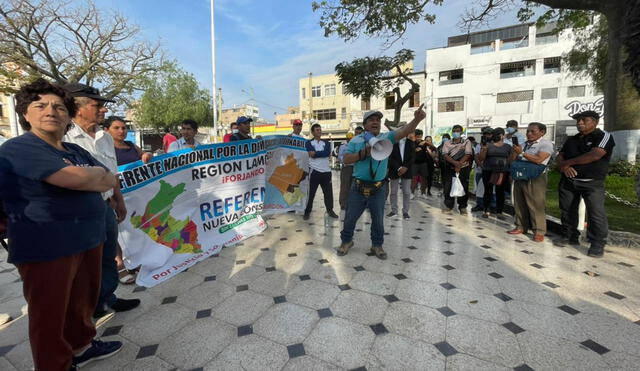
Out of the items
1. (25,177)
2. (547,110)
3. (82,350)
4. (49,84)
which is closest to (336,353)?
(82,350)

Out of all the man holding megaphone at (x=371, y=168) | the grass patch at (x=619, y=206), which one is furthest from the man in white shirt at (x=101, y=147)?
the grass patch at (x=619, y=206)

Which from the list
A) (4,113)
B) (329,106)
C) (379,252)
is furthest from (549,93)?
(4,113)

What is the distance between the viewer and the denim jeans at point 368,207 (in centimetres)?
354

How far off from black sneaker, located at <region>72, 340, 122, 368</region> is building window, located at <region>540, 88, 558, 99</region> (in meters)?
29.5

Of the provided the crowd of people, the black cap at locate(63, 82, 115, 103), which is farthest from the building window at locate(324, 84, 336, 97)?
the black cap at locate(63, 82, 115, 103)

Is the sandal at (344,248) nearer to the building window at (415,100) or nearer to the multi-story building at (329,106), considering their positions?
the building window at (415,100)

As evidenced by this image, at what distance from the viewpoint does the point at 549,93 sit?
73.4 ft

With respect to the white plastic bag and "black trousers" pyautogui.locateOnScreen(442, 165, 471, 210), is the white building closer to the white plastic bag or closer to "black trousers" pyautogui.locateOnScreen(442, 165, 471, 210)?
"black trousers" pyautogui.locateOnScreen(442, 165, 471, 210)

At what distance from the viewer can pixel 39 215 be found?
1.41 m

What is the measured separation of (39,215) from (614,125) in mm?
9858

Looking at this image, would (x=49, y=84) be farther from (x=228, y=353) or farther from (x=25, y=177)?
(x=228, y=353)

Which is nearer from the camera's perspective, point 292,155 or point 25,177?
point 25,177

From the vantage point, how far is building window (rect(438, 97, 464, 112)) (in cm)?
2477

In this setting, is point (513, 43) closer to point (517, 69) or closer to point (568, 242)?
point (517, 69)
